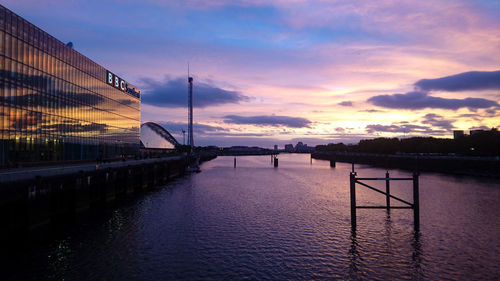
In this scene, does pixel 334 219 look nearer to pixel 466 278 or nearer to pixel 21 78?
pixel 466 278

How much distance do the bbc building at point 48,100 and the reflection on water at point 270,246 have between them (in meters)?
23.9

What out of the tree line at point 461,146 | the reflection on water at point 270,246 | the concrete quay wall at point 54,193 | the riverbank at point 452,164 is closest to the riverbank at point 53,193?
the concrete quay wall at point 54,193

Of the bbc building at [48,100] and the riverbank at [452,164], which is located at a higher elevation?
the bbc building at [48,100]

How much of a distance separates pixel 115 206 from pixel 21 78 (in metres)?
27.2

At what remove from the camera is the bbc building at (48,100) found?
1783 inches

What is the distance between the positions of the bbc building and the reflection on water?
2389 cm

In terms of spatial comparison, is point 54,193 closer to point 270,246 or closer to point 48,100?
point 270,246

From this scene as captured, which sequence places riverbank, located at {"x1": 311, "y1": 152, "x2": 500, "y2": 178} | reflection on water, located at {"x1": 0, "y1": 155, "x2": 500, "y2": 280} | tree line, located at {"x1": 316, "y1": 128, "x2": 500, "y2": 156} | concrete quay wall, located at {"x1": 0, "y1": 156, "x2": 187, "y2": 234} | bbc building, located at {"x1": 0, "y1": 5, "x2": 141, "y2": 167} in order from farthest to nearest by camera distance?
tree line, located at {"x1": 316, "y1": 128, "x2": 500, "y2": 156} → riverbank, located at {"x1": 311, "y1": 152, "x2": 500, "y2": 178} → bbc building, located at {"x1": 0, "y1": 5, "x2": 141, "y2": 167} → concrete quay wall, located at {"x1": 0, "y1": 156, "x2": 187, "y2": 234} → reflection on water, located at {"x1": 0, "y1": 155, "x2": 500, "y2": 280}

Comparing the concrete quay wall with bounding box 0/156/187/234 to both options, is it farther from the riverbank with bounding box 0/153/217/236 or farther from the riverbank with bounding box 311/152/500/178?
the riverbank with bounding box 311/152/500/178

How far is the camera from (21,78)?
47.9 metres

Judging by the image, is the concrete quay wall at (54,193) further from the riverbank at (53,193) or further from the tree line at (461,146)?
the tree line at (461,146)

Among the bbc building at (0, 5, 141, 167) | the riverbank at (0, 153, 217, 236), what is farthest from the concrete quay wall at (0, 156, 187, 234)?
the bbc building at (0, 5, 141, 167)

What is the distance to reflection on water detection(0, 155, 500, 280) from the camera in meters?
18.0

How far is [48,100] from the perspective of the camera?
5572cm
